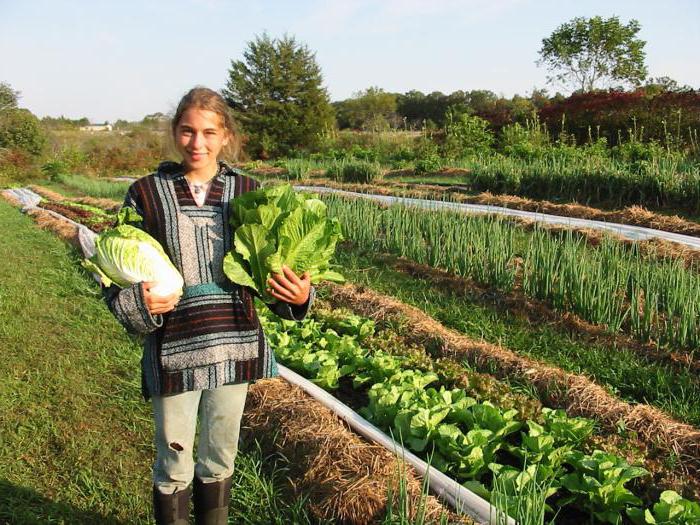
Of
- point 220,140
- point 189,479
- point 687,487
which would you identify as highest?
point 220,140

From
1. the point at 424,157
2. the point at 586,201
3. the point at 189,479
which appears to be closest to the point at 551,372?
the point at 189,479

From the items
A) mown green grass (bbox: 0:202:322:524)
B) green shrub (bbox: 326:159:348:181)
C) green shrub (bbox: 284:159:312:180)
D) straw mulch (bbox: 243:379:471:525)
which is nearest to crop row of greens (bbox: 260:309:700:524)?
straw mulch (bbox: 243:379:471:525)

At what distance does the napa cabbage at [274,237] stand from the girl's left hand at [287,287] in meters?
0.02

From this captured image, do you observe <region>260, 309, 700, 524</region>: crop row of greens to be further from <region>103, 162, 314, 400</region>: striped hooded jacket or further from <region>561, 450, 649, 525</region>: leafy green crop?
<region>103, 162, 314, 400</region>: striped hooded jacket


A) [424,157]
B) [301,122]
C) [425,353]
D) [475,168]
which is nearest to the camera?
[425,353]

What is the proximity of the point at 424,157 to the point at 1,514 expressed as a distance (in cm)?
1595

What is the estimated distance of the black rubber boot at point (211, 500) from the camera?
1811 millimetres

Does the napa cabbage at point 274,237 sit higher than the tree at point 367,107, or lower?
lower

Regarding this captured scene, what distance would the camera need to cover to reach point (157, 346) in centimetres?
167

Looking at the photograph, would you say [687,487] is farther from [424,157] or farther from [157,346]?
[424,157]

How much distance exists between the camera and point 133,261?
5.03 ft

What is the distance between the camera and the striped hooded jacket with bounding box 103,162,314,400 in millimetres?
1637

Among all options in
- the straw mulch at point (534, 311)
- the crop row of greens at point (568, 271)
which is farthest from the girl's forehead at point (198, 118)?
the straw mulch at point (534, 311)

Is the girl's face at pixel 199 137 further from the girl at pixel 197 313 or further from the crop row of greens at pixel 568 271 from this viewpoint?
the crop row of greens at pixel 568 271
